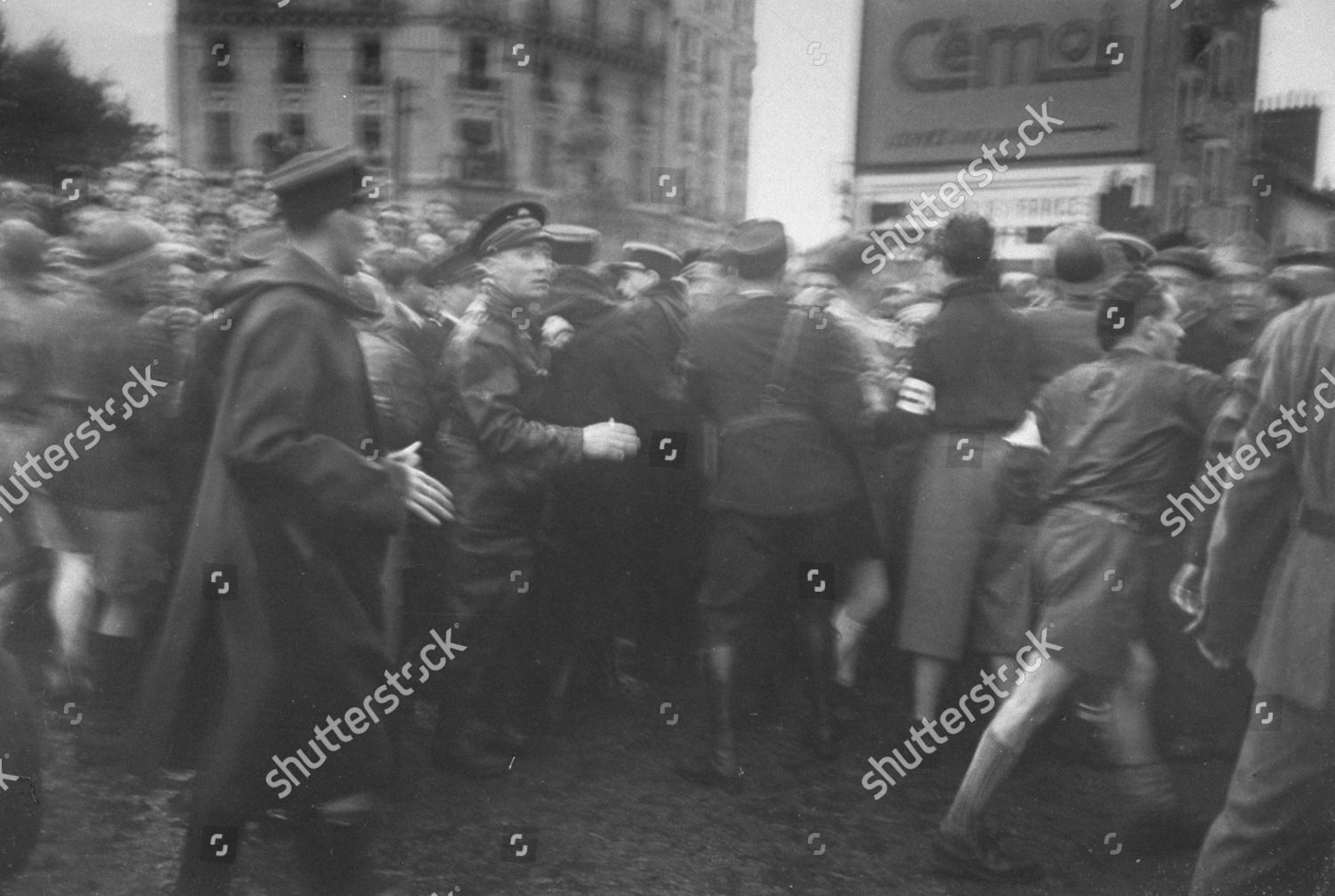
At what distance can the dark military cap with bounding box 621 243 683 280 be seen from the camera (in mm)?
4496

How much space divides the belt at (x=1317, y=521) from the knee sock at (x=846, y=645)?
132cm

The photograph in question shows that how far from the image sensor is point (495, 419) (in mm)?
4254

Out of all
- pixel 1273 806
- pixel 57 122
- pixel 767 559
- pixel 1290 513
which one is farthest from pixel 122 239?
pixel 1273 806

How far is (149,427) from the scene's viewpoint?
438 centimetres

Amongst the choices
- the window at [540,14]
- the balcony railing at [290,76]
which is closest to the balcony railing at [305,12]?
the balcony railing at [290,76]

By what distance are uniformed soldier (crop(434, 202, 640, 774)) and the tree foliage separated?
1.18 meters

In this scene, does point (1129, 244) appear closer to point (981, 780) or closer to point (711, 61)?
point (711, 61)

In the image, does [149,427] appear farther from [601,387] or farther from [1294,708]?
[1294,708]

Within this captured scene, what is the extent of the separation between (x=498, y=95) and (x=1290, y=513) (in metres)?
2.60

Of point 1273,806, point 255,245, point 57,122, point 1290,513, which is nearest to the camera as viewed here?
point 1273,806

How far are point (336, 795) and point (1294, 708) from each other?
2455mm

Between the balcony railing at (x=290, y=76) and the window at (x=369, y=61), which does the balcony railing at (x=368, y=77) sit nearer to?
the window at (x=369, y=61)

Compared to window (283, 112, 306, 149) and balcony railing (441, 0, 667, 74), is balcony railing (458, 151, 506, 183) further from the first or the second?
window (283, 112, 306, 149)

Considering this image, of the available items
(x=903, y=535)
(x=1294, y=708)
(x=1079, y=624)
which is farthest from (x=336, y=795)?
(x=1294, y=708)
